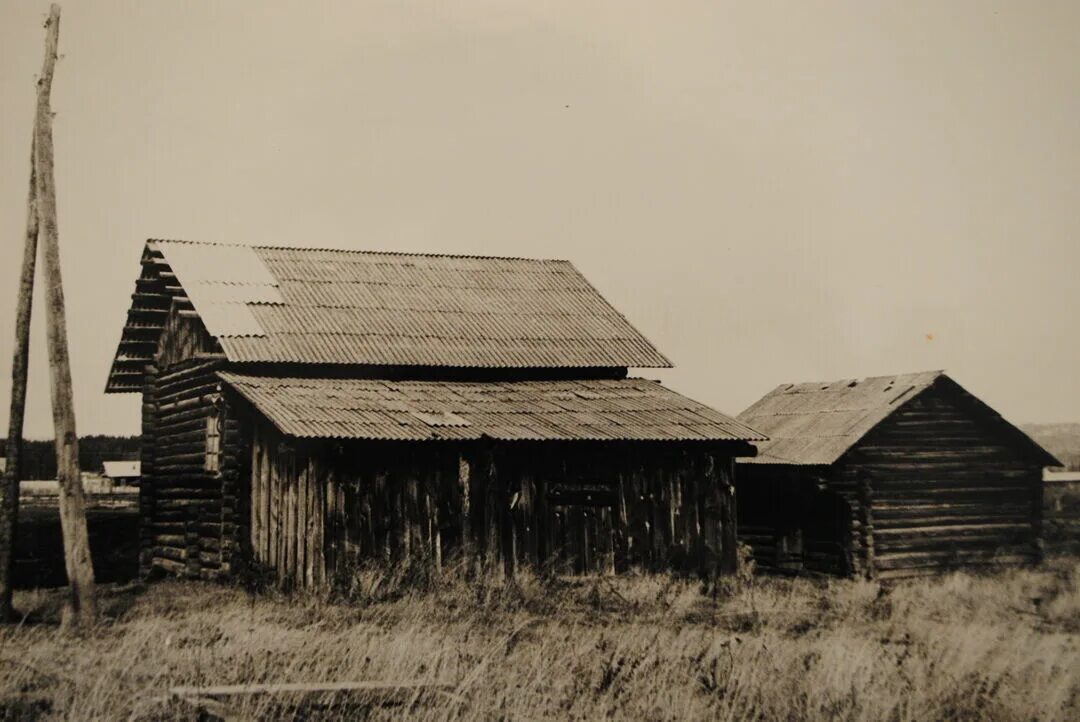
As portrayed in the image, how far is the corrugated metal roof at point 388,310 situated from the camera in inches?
721

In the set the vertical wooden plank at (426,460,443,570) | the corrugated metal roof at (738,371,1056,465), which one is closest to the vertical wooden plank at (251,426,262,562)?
the vertical wooden plank at (426,460,443,570)

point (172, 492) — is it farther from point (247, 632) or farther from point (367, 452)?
A: point (247, 632)

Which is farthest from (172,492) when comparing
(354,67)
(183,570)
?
(354,67)

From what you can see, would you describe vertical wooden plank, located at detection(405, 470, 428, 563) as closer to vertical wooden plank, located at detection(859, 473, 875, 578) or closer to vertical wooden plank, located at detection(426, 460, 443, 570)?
vertical wooden plank, located at detection(426, 460, 443, 570)

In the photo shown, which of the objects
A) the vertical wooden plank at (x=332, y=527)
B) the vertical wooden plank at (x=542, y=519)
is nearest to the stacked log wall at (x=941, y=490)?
the vertical wooden plank at (x=542, y=519)

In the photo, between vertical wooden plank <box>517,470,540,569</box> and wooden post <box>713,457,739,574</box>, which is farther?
wooden post <box>713,457,739,574</box>

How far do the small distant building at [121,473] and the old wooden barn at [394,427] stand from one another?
61.8ft

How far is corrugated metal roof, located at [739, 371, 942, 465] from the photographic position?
67.1 feet

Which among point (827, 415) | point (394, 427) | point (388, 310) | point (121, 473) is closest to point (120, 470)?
point (121, 473)

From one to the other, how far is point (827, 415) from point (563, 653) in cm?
1306

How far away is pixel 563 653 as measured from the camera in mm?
10461

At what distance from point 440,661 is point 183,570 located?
32.7ft

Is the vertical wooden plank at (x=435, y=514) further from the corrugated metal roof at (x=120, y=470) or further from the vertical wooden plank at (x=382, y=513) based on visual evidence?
the corrugated metal roof at (x=120, y=470)

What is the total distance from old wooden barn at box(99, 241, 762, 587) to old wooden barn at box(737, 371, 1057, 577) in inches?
143
